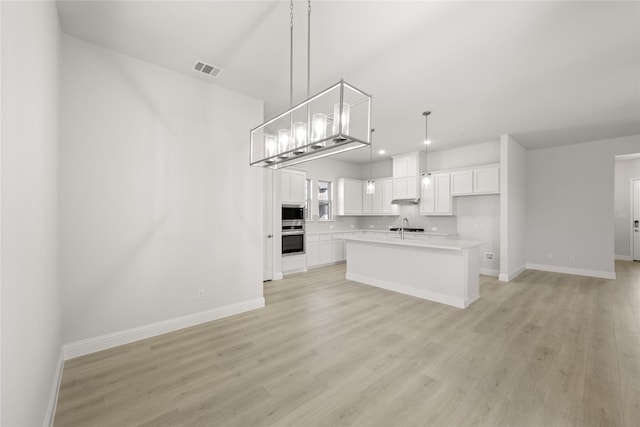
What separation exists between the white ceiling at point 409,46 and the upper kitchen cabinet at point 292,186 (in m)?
1.94

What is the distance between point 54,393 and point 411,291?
4280 millimetres

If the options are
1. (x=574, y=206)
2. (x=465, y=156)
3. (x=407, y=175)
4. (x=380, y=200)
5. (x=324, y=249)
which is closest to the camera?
(x=574, y=206)

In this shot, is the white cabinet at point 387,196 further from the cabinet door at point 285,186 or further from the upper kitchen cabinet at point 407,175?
the cabinet door at point 285,186

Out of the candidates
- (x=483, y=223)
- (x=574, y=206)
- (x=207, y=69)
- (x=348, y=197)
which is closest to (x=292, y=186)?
(x=348, y=197)

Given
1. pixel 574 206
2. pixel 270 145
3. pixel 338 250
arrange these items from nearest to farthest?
pixel 270 145
pixel 574 206
pixel 338 250

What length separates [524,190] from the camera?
6387mm

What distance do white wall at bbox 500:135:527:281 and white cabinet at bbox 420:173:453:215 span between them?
1.10 meters

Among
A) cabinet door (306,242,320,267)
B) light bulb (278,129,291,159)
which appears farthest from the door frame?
light bulb (278,129,291,159)

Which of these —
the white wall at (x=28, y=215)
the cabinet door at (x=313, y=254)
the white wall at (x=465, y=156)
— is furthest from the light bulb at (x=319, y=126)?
the white wall at (x=465, y=156)

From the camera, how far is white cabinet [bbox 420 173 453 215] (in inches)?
248

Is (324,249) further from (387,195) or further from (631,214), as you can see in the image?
(631,214)

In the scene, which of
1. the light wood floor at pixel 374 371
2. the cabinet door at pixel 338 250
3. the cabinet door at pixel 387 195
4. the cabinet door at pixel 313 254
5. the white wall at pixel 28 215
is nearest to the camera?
the white wall at pixel 28 215

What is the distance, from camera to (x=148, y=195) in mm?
2852

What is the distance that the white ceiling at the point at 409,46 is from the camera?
84.0 inches
